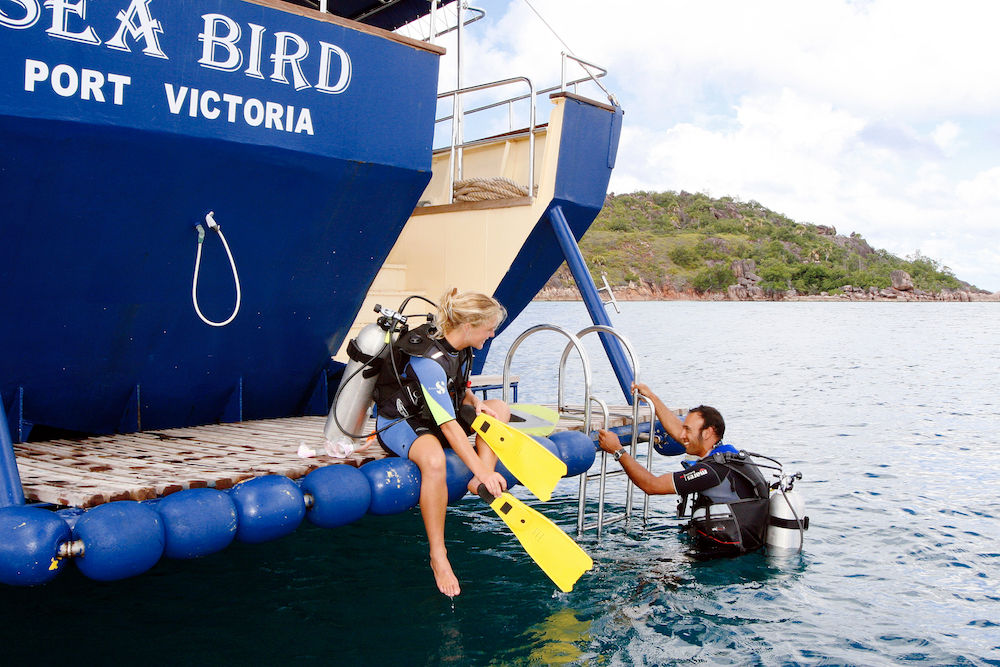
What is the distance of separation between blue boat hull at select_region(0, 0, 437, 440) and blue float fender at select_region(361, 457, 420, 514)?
5.76 ft

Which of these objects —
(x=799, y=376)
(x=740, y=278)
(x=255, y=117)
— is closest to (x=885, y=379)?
(x=799, y=376)

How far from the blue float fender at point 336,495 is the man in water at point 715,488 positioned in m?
1.81

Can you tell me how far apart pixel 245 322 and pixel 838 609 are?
407cm

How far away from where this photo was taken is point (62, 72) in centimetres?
404

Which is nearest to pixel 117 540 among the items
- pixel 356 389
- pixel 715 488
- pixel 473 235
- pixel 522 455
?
pixel 356 389

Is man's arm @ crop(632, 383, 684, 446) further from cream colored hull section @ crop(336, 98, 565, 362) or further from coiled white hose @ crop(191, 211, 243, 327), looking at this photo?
coiled white hose @ crop(191, 211, 243, 327)

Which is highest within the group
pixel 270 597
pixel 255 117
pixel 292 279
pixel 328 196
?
pixel 255 117

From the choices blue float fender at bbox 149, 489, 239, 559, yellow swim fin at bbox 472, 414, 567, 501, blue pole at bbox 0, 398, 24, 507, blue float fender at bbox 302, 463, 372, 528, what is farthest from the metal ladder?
blue pole at bbox 0, 398, 24, 507

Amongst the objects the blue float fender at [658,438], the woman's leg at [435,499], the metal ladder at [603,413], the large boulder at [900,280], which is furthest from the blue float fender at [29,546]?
the large boulder at [900,280]

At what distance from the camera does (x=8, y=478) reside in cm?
346

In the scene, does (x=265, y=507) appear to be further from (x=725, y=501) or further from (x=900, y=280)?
(x=900, y=280)

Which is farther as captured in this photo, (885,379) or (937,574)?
(885,379)

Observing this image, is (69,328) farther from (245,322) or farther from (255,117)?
(255,117)

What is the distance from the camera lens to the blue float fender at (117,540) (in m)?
3.26
